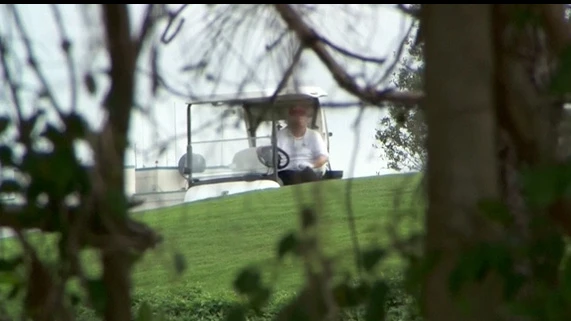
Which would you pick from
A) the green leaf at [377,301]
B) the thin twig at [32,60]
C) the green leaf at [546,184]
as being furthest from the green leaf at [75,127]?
the green leaf at [546,184]

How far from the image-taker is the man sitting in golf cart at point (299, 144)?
2.05 metres

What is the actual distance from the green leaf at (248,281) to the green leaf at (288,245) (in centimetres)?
6

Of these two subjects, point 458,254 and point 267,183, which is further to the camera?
point 267,183

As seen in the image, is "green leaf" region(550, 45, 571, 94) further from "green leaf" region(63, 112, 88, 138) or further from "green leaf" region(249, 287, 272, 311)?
"green leaf" region(63, 112, 88, 138)

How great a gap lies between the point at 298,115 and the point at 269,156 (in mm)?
122

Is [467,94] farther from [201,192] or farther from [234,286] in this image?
[201,192]

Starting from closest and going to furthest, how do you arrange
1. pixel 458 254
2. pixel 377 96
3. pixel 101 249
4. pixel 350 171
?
pixel 458 254, pixel 101 249, pixel 350 171, pixel 377 96

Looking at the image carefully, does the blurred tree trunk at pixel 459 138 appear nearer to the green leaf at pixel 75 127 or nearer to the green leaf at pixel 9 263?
the green leaf at pixel 75 127

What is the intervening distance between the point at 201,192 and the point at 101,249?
1.39ft

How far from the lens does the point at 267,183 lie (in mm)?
2217

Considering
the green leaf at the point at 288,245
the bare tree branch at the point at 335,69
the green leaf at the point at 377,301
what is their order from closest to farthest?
the green leaf at the point at 288,245
the green leaf at the point at 377,301
the bare tree branch at the point at 335,69

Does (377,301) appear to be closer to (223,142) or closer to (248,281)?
(248,281)

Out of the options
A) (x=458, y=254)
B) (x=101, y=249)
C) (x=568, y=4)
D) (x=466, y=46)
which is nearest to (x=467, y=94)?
(x=466, y=46)

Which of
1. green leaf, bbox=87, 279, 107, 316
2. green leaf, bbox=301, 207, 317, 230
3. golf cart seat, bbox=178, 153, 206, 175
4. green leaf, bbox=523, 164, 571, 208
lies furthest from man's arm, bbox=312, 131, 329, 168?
green leaf, bbox=523, 164, 571, 208
